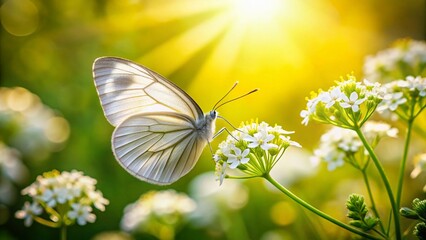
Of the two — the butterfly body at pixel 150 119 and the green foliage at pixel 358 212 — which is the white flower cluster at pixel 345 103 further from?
the butterfly body at pixel 150 119

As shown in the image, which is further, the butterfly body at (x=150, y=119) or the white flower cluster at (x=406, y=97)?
the butterfly body at (x=150, y=119)

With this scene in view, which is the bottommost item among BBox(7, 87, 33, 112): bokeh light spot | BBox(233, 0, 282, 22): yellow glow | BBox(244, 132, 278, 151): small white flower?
BBox(7, 87, 33, 112): bokeh light spot

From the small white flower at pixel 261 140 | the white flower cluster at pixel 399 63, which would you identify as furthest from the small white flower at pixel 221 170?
the white flower cluster at pixel 399 63

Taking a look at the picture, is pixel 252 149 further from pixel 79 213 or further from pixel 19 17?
pixel 19 17

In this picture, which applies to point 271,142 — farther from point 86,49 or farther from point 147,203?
point 86,49

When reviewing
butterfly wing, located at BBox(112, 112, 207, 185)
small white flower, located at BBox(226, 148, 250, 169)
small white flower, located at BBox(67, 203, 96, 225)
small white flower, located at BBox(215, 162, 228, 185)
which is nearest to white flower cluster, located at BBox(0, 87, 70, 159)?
butterfly wing, located at BBox(112, 112, 207, 185)

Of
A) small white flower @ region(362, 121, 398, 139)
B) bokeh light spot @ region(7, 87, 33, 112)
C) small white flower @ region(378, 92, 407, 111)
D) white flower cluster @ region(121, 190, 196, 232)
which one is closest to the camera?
small white flower @ region(378, 92, 407, 111)

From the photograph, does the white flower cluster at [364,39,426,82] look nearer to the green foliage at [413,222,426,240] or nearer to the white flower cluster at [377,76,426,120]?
the white flower cluster at [377,76,426,120]

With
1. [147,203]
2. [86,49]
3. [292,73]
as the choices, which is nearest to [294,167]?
[147,203]
